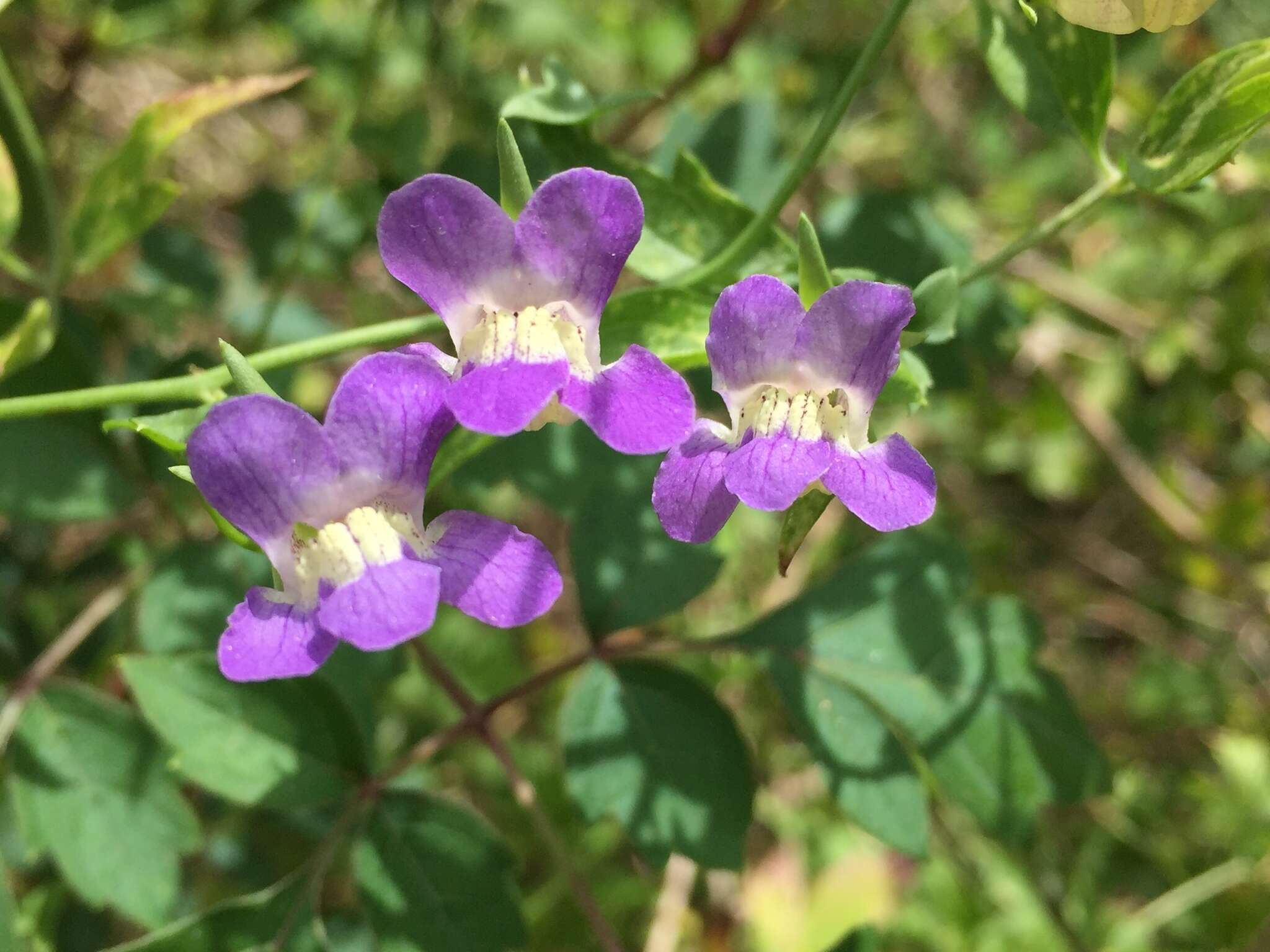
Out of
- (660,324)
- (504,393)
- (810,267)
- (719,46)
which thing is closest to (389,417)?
(504,393)

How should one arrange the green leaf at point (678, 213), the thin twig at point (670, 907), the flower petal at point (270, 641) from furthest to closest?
the thin twig at point (670, 907) < the green leaf at point (678, 213) < the flower petal at point (270, 641)

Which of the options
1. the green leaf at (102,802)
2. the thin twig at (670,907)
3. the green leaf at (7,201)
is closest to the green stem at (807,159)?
the green leaf at (7,201)

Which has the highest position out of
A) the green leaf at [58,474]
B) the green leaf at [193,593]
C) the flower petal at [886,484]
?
the flower petal at [886,484]

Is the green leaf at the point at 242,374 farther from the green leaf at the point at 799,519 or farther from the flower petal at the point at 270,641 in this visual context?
the green leaf at the point at 799,519

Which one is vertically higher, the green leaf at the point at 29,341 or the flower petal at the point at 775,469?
the flower petal at the point at 775,469

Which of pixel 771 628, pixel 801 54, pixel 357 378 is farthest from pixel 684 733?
pixel 801 54

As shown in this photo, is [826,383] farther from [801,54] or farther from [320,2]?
[320,2]
